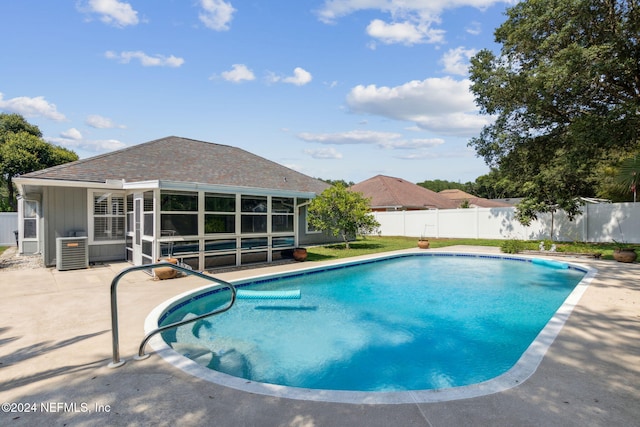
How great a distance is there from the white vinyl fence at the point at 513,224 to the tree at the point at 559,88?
3.90ft

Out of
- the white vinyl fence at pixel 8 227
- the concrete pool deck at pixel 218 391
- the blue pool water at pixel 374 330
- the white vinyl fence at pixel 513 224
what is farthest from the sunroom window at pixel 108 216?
the white vinyl fence at pixel 513 224

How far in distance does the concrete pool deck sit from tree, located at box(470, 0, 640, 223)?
9.19 metres

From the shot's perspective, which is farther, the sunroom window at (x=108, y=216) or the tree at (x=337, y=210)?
the tree at (x=337, y=210)

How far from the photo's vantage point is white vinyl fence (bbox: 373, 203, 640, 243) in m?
16.8

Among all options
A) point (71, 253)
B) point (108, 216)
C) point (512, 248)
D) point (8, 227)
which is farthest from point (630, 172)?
point (8, 227)

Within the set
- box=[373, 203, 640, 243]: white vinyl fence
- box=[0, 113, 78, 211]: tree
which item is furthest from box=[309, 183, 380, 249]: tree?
box=[0, 113, 78, 211]: tree

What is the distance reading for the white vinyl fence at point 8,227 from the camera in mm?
16781

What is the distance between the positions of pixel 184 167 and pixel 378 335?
1084 centimetres

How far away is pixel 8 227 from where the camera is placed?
17.0 metres

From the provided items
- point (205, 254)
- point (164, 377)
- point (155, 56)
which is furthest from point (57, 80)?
point (164, 377)

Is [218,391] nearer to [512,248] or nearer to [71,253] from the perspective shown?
[71,253]

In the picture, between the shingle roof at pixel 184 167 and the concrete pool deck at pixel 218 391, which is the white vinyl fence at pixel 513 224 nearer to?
the shingle roof at pixel 184 167

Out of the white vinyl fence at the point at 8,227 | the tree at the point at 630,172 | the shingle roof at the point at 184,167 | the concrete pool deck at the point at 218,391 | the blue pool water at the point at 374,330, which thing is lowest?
the blue pool water at the point at 374,330

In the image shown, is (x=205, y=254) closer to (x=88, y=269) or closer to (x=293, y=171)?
(x=88, y=269)
